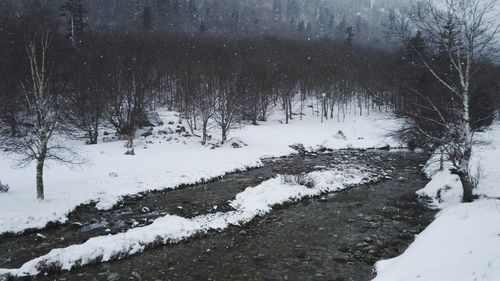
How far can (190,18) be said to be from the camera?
12825 cm

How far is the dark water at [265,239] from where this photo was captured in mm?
11500

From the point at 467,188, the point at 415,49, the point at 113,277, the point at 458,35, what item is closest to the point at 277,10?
the point at 458,35

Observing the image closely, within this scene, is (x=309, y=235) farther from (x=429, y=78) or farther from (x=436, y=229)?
(x=429, y=78)

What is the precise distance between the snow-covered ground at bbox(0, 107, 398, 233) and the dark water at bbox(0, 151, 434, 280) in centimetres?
100

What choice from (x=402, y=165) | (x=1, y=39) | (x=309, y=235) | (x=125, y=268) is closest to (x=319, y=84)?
(x=402, y=165)

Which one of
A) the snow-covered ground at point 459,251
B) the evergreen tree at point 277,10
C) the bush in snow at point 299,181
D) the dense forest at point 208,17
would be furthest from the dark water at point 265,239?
the evergreen tree at point 277,10

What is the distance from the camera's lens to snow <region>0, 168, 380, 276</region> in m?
11.7

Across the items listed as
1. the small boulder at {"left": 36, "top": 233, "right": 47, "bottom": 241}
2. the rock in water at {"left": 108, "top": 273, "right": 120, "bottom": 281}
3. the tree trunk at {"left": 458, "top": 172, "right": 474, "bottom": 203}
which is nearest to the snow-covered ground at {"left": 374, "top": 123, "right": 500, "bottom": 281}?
the tree trunk at {"left": 458, "top": 172, "right": 474, "bottom": 203}

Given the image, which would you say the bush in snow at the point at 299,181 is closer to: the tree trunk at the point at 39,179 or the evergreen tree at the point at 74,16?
the tree trunk at the point at 39,179

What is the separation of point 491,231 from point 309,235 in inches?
285

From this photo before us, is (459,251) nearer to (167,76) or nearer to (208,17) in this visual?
(167,76)

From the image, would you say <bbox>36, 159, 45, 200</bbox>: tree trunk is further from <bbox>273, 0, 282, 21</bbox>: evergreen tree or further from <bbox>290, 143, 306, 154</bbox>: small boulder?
<bbox>273, 0, 282, 21</bbox>: evergreen tree

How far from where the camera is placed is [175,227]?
14945mm

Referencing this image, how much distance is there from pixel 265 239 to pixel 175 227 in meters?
4.16
